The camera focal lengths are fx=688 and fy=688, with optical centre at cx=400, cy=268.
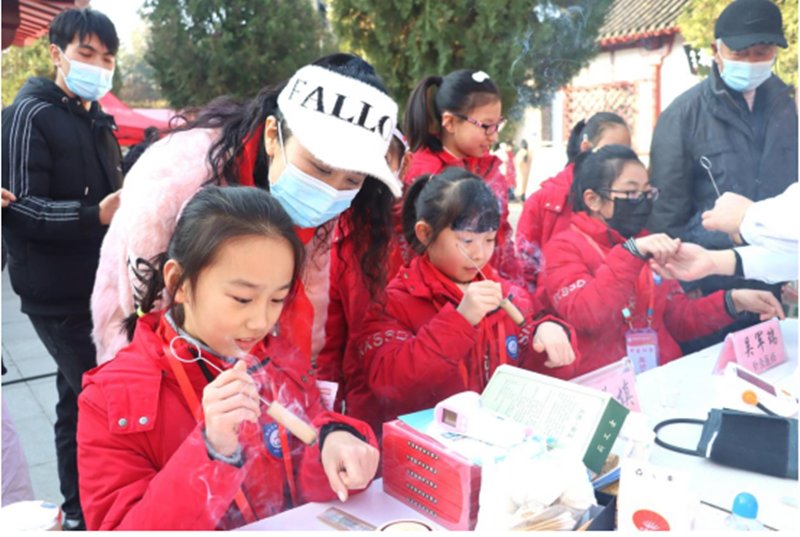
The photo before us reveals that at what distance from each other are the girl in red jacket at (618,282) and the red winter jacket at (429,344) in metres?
0.16

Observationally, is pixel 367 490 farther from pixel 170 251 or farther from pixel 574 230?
pixel 574 230

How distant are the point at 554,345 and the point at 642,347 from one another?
1.44ft

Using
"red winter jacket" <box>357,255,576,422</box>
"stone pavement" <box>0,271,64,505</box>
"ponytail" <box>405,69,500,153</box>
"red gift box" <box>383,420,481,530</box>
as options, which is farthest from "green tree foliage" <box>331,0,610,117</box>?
"stone pavement" <box>0,271,64,505</box>

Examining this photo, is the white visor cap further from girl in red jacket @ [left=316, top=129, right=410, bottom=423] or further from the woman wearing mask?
girl in red jacket @ [left=316, top=129, right=410, bottom=423]

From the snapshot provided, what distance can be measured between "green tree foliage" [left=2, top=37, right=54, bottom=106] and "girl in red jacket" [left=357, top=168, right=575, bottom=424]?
970 millimetres

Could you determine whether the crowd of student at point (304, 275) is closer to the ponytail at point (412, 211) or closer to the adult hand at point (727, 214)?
the ponytail at point (412, 211)

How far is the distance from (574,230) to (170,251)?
42.3 inches

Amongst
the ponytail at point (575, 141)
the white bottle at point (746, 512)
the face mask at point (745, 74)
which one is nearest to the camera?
the white bottle at point (746, 512)

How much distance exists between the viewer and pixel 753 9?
1.53 meters

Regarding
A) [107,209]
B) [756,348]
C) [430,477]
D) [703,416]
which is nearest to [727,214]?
[756,348]

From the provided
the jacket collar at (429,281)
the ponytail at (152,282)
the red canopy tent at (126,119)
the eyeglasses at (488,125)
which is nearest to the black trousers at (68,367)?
the red canopy tent at (126,119)

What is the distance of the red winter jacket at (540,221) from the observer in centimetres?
182

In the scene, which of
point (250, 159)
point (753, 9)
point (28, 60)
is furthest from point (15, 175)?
point (753, 9)

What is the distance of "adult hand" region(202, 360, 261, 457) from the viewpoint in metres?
0.91
